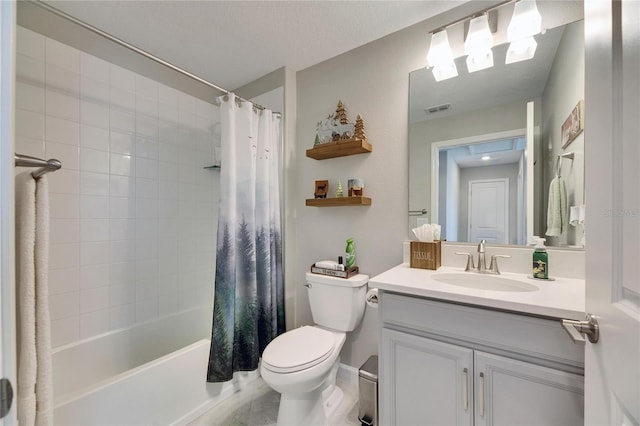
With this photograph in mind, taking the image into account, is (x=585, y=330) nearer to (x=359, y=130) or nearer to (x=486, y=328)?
(x=486, y=328)

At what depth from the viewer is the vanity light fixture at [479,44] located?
1.34 metres

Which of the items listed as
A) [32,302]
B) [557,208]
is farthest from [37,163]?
[557,208]

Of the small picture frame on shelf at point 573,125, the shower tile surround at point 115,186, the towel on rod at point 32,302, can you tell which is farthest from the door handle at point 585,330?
the shower tile surround at point 115,186

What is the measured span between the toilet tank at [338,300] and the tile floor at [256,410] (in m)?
0.46

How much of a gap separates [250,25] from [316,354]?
2006 mm

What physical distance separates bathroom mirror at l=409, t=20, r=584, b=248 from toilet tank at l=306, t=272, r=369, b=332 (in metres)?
0.50

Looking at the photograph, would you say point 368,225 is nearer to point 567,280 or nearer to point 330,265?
point 330,265

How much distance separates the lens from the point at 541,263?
1.17 metres

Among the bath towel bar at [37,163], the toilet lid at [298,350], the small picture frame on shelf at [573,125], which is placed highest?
the small picture frame on shelf at [573,125]

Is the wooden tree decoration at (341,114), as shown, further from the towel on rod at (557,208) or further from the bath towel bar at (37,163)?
the bath towel bar at (37,163)

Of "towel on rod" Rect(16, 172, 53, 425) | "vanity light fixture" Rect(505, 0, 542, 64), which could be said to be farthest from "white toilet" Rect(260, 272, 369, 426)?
"vanity light fixture" Rect(505, 0, 542, 64)

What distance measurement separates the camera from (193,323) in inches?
88.6

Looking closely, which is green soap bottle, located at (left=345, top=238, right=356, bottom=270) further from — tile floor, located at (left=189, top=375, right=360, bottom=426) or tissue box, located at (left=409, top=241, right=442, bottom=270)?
tile floor, located at (left=189, top=375, right=360, bottom=426)

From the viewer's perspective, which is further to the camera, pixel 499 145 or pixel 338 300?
pixel 338 300
